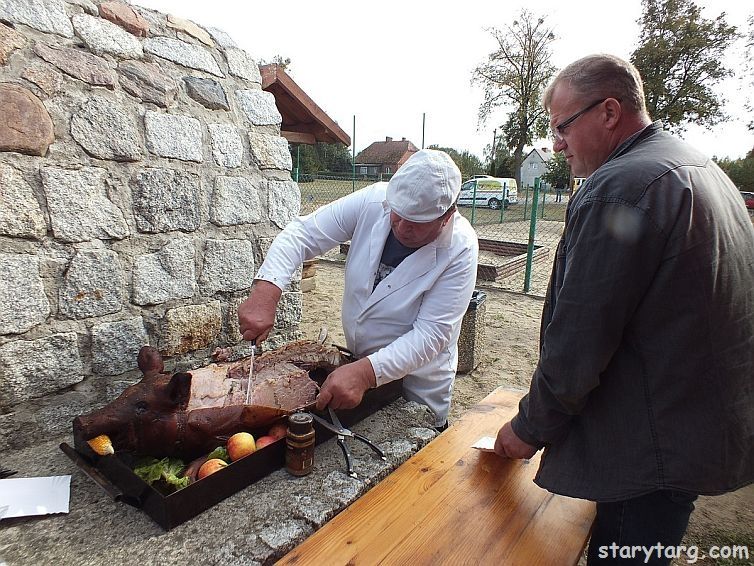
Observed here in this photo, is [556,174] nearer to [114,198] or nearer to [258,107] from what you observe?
[258,107]

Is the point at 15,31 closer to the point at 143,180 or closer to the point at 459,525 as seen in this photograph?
the point at 143,180

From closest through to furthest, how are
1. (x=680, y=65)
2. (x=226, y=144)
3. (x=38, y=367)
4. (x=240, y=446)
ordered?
1. (x=240, y=446)
2. (x=38, y=367)
3. (x=226, y=144)
4. (x=680, y=65)

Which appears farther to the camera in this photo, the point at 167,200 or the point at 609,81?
the point at 167,200

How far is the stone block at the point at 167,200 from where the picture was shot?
2114mm

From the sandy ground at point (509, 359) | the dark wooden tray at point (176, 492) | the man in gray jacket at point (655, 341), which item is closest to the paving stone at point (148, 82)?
the dark wooden tray at point (176, 492)

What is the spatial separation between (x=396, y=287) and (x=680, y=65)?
2690 cm

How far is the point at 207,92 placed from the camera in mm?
2449

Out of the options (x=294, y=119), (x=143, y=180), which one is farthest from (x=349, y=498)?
(x=294, y=119)

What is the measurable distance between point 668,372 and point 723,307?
0.21 m

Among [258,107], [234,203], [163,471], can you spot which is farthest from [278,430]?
[258,107]

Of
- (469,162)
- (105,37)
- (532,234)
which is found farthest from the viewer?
(469,162)

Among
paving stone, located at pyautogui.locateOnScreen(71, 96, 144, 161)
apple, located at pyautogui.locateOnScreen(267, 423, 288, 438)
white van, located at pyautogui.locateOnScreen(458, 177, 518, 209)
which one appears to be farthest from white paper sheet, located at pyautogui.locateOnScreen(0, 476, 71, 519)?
white van, located at pyautogui.locateOnScreen(458, 177, 518, 209)

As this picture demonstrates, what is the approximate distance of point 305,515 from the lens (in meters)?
1.45

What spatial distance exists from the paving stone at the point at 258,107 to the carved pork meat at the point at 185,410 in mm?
1488
